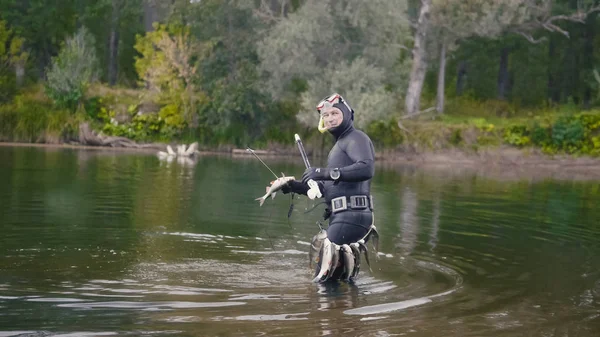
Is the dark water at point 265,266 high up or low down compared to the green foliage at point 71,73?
down

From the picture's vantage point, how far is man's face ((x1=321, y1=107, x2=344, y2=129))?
516 inches

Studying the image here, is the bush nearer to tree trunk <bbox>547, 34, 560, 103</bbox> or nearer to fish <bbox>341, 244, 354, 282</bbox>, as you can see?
tree trunk <bbox>547, 34, 560, 103</bbox>

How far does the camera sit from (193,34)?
→ 2237 inches

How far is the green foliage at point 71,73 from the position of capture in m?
54.8

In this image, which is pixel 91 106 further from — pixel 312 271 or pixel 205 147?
pixel 312 271

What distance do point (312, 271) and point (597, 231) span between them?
28.0 ft

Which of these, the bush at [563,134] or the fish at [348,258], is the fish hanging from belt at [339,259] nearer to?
the fish at [348,258]

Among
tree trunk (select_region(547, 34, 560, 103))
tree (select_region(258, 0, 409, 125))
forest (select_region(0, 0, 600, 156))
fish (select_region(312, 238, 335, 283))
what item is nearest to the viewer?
fish (select_region(312, 238, 335, 283))

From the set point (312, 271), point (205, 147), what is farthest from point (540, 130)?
point (312, 271)

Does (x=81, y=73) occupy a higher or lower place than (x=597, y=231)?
higher

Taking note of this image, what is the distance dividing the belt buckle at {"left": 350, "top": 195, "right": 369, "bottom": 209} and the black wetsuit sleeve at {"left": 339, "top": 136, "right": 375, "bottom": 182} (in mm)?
348

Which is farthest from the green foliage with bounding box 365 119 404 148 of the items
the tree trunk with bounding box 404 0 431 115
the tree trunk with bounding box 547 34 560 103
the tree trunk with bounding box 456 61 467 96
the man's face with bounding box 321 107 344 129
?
the man's face with bounding box 321 107 344 129

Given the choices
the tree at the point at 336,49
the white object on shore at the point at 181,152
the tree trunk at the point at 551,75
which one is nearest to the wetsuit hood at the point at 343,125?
the white object on shore at the point at 181,152

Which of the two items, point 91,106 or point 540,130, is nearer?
point 540,130
